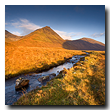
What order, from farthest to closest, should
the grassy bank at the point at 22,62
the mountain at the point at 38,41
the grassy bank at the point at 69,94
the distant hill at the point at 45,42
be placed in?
the distant hill at the point at 45,42 → the mountain at the point at 38,41 → the grassy bank at the point at 22,62 → the grassy bank at the point at 69,94

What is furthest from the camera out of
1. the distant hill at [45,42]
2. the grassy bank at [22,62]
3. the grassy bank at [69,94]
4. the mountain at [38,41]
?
the distant hill at [45,42]

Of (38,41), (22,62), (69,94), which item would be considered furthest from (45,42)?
(69,94)

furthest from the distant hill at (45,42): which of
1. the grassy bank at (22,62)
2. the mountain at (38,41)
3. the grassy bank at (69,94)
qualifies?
the grassy bank at (69,94)

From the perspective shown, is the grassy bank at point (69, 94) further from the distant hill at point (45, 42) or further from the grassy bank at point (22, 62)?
the distant hill at point (45, 42)

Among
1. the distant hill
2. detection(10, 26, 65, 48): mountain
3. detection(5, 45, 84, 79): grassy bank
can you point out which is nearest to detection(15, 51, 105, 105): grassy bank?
detection(5, 45, 84, 79): grassy bank

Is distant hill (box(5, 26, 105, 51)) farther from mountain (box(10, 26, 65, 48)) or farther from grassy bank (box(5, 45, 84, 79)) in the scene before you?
grassy bank (box(5, 45, 84, 79))

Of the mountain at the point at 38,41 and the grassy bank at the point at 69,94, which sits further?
the mountain at the point at 38,41

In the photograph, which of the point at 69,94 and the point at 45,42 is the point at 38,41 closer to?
the point at 45,42

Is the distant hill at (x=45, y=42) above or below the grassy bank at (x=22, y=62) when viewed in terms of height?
above
